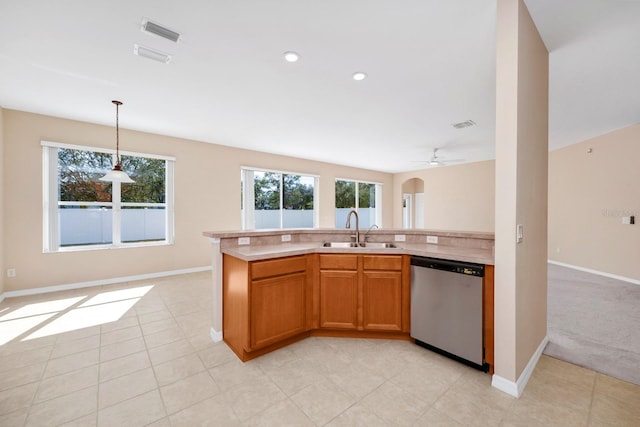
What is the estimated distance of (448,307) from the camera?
218 cm

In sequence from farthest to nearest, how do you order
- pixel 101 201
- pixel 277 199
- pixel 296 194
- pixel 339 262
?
pixel 296 194 < pixel 277 199 < pixel 101 201 < pixel 339 262

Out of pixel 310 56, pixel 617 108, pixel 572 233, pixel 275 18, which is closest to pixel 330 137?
pixel 310 56

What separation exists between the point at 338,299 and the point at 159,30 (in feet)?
9.24

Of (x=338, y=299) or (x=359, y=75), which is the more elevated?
(x=359, y=75)

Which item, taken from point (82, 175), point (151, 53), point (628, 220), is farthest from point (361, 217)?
point (151, 53)

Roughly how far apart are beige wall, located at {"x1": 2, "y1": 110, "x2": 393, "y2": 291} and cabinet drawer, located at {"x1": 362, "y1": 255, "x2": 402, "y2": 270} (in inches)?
161

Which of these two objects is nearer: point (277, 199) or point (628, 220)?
point (628, 220)

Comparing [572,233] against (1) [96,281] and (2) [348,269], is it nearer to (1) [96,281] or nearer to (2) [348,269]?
(2) [348,269]

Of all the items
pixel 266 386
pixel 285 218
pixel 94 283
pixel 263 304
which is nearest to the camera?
pixel 266 386

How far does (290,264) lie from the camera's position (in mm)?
2428

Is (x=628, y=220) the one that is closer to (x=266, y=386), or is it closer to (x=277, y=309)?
(x=277, y=309)

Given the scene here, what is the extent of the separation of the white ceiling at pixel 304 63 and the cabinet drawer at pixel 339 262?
6.35 feet

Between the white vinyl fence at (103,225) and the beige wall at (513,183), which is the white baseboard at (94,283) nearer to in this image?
the white vinyl fence at (103,225)

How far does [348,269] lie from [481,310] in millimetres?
1127
